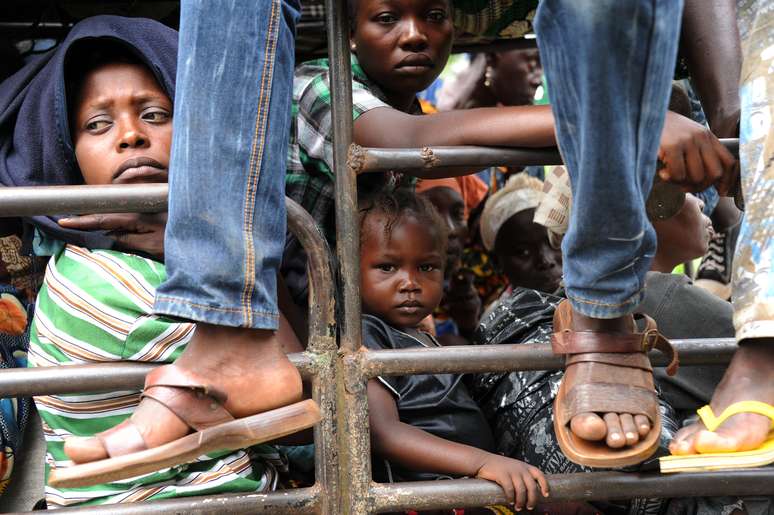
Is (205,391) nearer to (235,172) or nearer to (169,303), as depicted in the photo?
(169,303)

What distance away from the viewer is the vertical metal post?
162 cm

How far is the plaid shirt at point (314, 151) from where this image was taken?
2.08 m

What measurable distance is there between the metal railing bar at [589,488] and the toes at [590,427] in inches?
10.3

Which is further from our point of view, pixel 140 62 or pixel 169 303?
pixel 140 62

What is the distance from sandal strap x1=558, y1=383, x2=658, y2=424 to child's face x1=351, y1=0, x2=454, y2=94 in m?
1.10

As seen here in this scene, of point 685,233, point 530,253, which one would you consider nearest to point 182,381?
point 685,233

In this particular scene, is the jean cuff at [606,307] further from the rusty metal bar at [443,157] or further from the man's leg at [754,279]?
the rusty metal bar at [443,157]

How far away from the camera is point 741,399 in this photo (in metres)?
1.43

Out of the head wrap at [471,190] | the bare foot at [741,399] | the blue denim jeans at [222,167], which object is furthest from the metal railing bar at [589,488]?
the head wrap at [471,190]

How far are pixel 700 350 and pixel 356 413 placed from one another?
672mm

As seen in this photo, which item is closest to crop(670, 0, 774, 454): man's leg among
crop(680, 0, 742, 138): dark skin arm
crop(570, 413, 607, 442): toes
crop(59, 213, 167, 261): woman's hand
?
crop(570, 413, 607, 442): toes

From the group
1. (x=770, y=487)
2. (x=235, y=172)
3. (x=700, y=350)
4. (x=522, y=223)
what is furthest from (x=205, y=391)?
(x=522, y=223)

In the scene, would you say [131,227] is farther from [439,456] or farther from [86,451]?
[439,456]

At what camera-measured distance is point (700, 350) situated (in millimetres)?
1660
